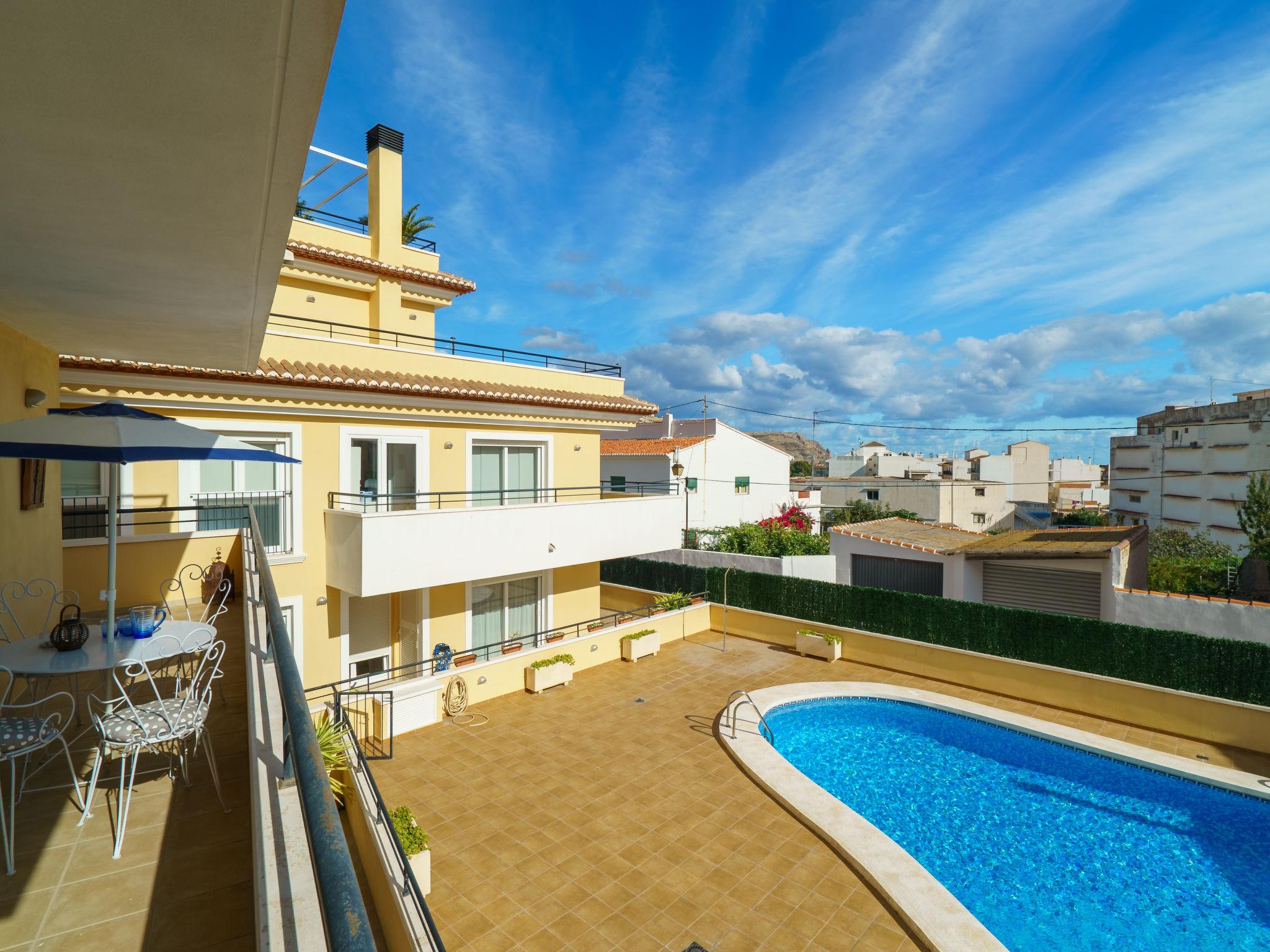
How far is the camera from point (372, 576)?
511 inches

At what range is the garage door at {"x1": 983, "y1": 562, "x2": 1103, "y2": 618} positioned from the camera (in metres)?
19.6

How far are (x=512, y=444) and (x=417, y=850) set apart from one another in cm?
1066

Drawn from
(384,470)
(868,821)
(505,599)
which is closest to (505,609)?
(505,599)

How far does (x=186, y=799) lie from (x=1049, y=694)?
18736 millimetres

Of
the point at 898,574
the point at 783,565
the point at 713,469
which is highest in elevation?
the point at 713,469

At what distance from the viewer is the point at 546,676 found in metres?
16.4

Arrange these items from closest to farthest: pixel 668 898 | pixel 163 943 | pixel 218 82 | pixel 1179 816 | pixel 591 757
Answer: pixel 218 82
pixel 163 943
pixel 668 898
pixel 1179 816
pixel 591 757

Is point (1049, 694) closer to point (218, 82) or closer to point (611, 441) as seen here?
point (218, 82)

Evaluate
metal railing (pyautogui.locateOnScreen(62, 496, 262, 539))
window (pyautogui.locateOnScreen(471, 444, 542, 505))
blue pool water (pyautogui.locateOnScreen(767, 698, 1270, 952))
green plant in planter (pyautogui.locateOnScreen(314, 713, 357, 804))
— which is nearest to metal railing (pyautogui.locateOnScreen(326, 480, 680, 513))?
window (pyautogui.locateOnScreen(471, 444, 542, 505))

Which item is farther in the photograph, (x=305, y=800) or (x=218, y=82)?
(x=218, y=82)

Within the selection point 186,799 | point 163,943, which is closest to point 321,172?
point 186,799

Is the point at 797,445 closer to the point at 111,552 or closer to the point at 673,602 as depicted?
the point at 673,602

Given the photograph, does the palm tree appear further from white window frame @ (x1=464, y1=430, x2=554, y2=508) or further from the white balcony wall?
the white balcony wall

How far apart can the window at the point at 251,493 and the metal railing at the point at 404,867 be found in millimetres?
5027
